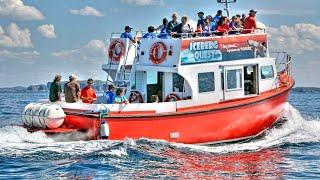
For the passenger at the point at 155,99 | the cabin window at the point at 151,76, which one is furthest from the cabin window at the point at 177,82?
the passenger at the point at 155,99

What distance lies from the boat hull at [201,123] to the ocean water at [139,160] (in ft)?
1.53

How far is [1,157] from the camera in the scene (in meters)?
15.0

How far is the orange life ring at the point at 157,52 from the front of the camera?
19.0 m

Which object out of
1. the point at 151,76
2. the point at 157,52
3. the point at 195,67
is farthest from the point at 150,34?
the point at 195,67

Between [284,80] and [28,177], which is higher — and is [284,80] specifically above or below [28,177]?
above

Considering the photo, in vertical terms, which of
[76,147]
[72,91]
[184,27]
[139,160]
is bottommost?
[139,160]

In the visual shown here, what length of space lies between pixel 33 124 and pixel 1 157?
7.05 feet

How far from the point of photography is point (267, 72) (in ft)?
69.1

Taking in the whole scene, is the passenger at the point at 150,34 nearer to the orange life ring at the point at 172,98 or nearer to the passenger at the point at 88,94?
the orange life ring at the point at 172,98

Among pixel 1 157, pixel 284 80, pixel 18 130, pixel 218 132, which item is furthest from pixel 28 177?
pixel 284 80

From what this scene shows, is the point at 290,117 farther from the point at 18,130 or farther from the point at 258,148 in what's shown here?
the point at 18,130

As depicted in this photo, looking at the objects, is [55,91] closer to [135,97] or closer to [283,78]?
[135,97]

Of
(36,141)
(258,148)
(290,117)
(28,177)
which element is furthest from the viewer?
(290,117)

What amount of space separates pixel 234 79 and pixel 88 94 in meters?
4.86
